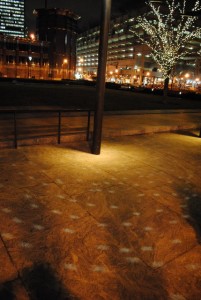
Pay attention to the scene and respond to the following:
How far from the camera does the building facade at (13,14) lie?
15759cm

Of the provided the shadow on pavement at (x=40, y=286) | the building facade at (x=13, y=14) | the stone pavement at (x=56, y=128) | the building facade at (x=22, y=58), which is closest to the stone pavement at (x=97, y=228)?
the shadow on pavement at (x=40, y=286)

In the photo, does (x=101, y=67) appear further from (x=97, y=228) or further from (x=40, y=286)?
(x=40, y=286)

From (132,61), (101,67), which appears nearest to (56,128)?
(101,67)

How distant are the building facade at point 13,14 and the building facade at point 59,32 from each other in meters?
70.1

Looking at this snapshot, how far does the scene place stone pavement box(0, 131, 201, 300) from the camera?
2.67 m

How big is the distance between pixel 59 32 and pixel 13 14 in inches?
3559

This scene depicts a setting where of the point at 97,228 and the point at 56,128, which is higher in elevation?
the point at 56,128

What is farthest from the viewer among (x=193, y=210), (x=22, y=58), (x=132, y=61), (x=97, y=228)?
(x=132, y=61)

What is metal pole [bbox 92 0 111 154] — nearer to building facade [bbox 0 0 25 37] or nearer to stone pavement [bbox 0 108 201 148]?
stone pavement [bbox 0 108 201 148]

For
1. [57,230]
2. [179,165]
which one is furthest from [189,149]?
[57,230]

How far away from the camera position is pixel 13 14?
16050cm

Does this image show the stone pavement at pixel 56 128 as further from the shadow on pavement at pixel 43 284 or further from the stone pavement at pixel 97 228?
the shadow on pavement at pixel 43 284

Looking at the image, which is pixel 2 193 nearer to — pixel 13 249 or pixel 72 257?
pixel 13 249

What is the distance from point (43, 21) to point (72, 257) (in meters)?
105
